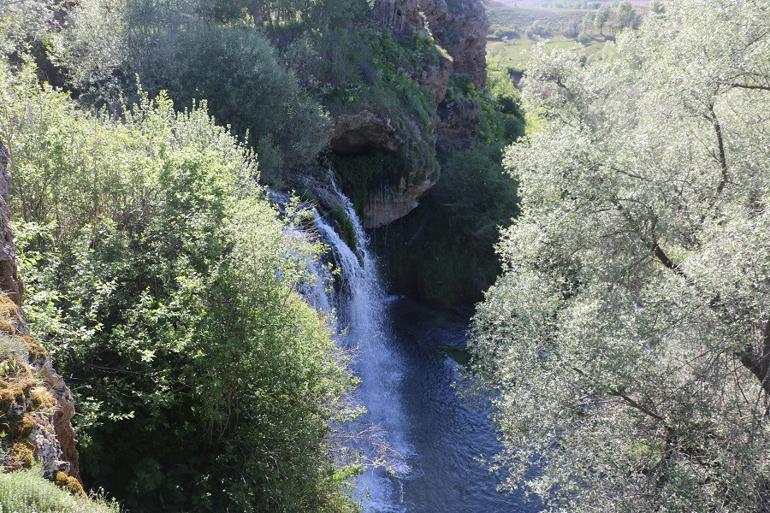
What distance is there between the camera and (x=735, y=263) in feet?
28.5

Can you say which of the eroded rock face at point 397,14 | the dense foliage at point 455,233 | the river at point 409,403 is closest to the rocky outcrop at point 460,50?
the dense foliage at point 455,233

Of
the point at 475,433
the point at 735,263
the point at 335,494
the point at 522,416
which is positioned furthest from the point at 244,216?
the point at 475,433

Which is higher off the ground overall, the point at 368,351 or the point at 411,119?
the point at 411,119

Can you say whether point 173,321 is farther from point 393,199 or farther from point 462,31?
point 462,31

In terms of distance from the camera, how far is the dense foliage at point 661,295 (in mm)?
9352

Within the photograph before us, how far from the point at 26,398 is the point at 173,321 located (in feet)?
13.2

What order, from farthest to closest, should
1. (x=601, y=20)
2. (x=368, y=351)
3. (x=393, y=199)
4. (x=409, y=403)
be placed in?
(x=601, y=20) → (x=393, y=199) → (x=368, y=351) → (x=409, y=403)

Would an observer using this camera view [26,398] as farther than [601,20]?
No

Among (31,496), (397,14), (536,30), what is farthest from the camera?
(536,30)

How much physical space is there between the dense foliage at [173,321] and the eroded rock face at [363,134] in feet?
49.0

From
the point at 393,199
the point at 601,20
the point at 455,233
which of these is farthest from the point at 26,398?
→ the point at 601,20

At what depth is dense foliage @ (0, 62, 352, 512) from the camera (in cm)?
895

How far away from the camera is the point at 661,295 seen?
9922 mm

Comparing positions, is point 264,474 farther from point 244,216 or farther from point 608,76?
point 608,76
